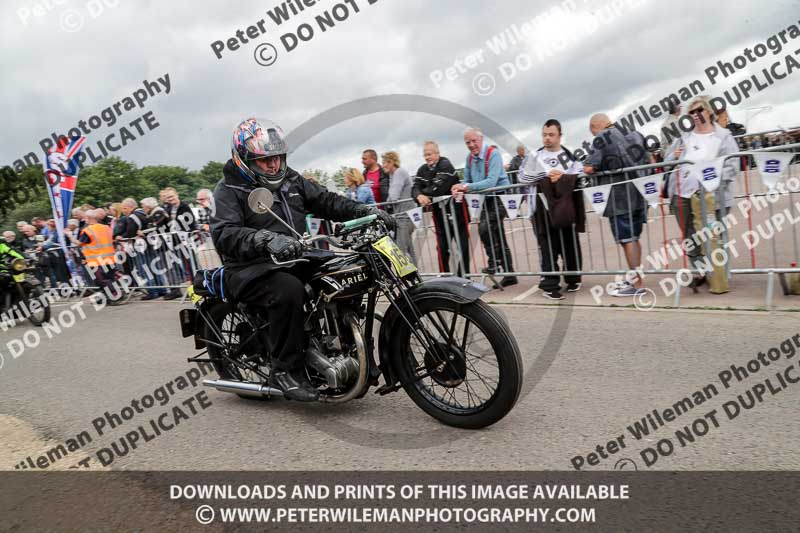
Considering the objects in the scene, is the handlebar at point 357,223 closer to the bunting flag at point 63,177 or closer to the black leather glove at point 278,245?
the black leather glove at point 278,245

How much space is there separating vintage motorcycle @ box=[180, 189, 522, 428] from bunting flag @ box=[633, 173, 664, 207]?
377 centimetres

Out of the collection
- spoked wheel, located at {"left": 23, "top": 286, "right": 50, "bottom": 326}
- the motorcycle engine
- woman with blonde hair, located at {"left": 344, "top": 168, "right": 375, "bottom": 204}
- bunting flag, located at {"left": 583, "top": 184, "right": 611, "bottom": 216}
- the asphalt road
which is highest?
woman with blonde hair, located at {"left": 344, "top": 168, "right": 375, "bottom": 204}

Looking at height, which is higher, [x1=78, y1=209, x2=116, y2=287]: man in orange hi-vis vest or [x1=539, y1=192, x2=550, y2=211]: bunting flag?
[x1=78, y1=209, x2=116, y2=287]: man in orange hi-vis vest

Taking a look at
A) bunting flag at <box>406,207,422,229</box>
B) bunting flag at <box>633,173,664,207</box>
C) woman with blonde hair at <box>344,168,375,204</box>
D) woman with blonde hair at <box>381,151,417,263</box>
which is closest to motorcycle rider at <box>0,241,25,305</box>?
woman with blonde hair at <box>344,168,375,204</box>

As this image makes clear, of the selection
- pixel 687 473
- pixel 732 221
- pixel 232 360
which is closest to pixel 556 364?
pixel 687 473

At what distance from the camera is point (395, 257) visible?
3471mm

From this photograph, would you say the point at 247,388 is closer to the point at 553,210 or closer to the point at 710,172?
the point at 553,210

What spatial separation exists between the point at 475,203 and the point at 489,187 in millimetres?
274

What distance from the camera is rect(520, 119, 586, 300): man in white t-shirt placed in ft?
22.6

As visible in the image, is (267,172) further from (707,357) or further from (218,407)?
(707,357)

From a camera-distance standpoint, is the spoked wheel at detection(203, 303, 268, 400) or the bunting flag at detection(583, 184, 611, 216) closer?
the spoked wheel at detection(203, 303, 268, 400)

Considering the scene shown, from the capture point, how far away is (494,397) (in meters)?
3.33

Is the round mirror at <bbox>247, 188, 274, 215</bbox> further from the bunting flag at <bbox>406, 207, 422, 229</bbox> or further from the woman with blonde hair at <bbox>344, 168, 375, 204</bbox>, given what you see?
the woman with blonde hair at <bbox>344, 168, 375, 204</bbox>

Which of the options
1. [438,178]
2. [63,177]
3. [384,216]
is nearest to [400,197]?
[438,178]
